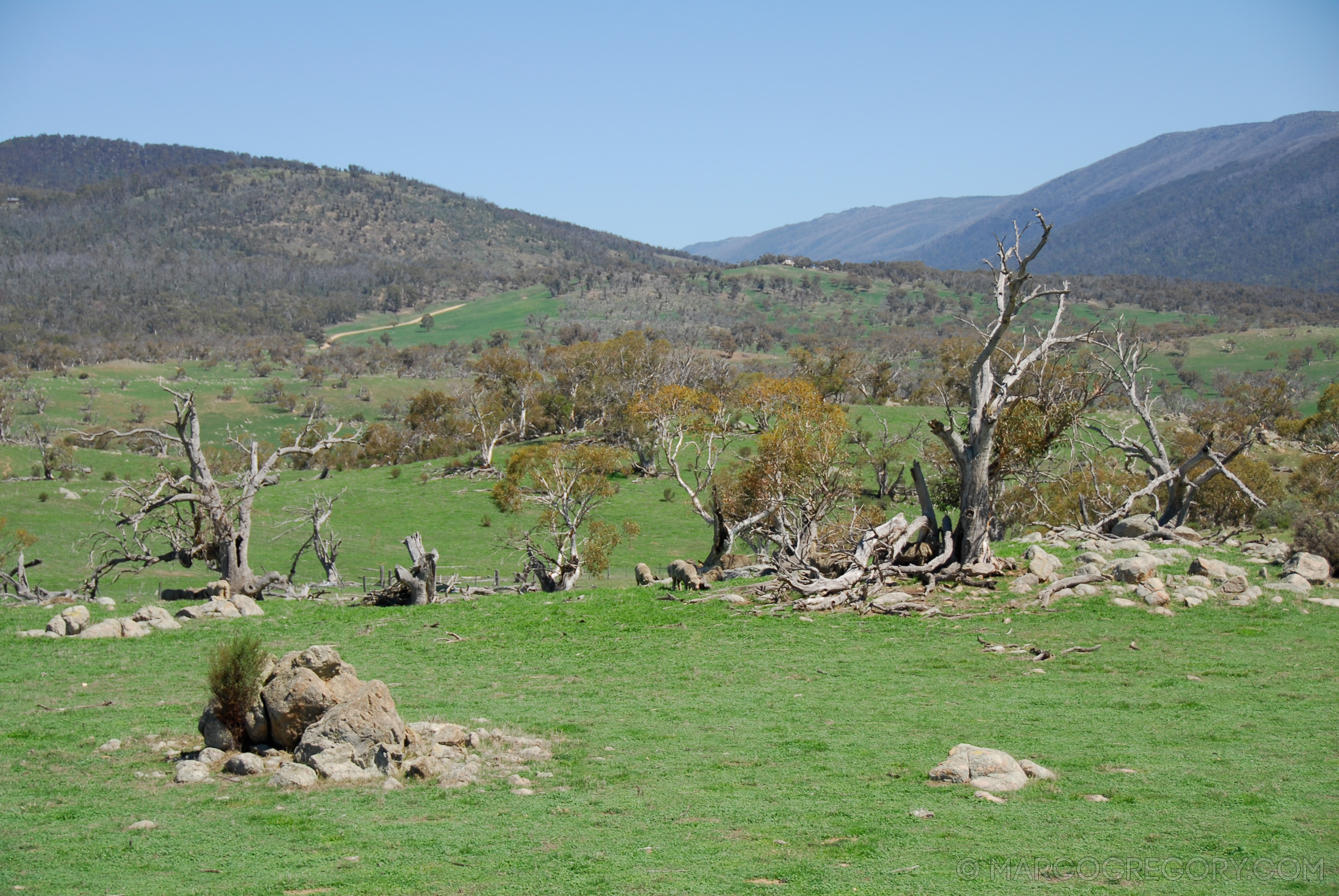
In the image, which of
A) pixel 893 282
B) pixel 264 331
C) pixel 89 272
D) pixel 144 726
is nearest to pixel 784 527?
pixel 144 726

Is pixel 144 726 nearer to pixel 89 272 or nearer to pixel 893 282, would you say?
pixel 893 282

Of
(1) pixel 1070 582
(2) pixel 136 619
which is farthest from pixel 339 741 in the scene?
(1) pixel 1070 582

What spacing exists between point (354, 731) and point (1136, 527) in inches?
819

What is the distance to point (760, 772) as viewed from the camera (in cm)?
905

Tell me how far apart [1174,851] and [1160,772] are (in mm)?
2192

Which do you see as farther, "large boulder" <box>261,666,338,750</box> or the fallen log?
the fallen log

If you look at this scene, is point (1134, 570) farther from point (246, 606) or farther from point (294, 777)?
point (246, 606)

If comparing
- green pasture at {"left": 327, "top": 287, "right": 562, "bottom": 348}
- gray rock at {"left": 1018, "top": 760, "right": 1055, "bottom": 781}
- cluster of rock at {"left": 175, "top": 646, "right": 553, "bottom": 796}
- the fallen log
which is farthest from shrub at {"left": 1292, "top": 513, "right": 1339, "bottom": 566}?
green pasture at {"left": 327, "top": 287, "right": 562, "bottom": 348}

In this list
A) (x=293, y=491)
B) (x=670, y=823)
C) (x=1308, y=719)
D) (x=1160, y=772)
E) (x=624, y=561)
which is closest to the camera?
(x=670, y=823)

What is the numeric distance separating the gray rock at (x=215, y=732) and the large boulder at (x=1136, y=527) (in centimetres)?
2041

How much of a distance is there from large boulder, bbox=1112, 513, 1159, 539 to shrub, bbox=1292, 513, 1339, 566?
3.21 meters

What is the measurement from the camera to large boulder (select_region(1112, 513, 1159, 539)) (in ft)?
76.1

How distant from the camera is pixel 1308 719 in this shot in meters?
10.1

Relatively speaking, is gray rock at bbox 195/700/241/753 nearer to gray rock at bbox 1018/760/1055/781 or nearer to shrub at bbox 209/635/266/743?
shrub at bbox 209/635/266/743
